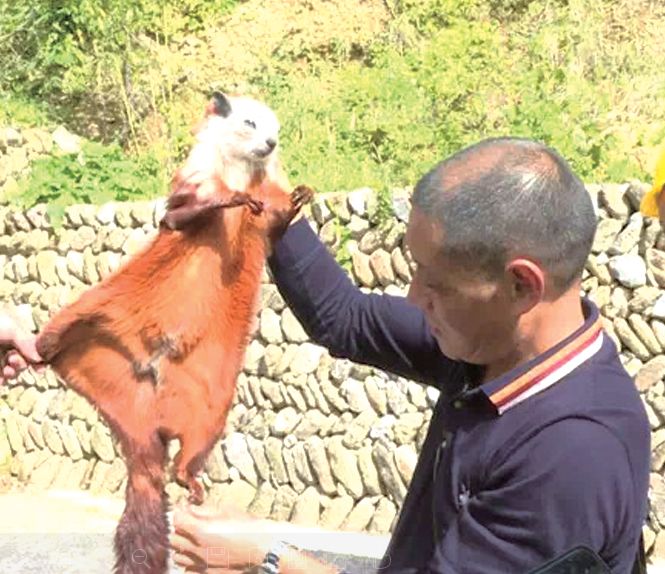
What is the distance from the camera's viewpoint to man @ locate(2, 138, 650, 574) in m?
1.53

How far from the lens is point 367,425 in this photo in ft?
21.5

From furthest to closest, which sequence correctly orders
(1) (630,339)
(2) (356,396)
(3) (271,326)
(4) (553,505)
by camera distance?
(3) (271,326) → (2) (356,396) → (1) (630,339) → (4) (553,505)

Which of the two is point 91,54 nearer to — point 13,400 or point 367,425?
point 13,400

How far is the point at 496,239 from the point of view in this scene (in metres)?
1.53

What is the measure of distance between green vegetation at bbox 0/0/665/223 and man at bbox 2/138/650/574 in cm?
492

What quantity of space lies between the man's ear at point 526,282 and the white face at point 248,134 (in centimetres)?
93

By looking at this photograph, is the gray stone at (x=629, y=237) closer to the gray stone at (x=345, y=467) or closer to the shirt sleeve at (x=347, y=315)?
the gray stone at (x=345, y=467)

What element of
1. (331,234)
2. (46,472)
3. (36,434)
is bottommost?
(46,472)

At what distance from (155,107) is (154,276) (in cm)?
819

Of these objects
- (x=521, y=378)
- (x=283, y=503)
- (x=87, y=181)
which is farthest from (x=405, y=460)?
(x=521, y=378)

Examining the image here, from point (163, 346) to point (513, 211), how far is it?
114 cm

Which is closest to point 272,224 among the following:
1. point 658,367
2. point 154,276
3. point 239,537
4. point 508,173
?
point 154,276

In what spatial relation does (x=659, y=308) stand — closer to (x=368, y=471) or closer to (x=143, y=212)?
(x=368, y=471)

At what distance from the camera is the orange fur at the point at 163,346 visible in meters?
2.44
